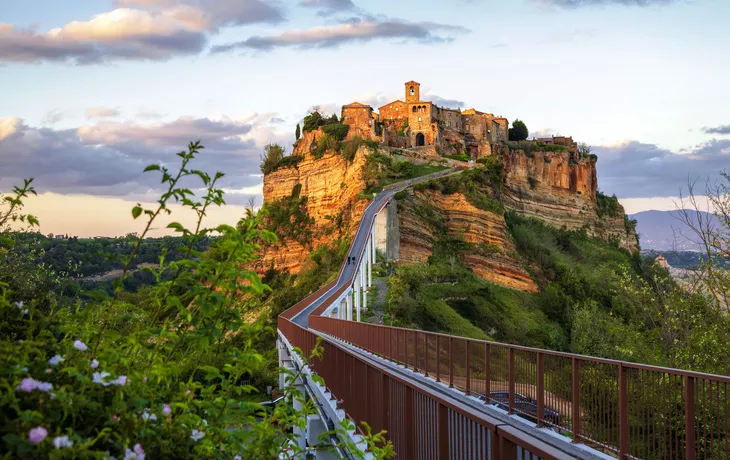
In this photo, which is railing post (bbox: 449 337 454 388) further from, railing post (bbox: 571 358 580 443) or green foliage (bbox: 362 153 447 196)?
green foliage (bbox: 362 153 447 196)

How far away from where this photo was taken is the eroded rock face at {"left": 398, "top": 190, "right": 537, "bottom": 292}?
2628 inches

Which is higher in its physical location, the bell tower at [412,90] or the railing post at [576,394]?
the bell tower at [412,90]

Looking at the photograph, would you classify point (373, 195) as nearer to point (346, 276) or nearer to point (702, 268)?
point (346, 276)

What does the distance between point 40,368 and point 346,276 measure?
49619 millimetres

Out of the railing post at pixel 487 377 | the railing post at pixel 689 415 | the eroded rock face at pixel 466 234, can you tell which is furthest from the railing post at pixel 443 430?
the eroded rock face at pixel 466 234

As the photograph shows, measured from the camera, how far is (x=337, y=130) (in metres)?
89.3

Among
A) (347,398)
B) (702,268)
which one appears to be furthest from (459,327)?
(347,398)

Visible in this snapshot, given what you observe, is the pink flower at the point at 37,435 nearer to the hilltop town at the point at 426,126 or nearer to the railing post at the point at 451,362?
the railing post at the point at 451,362

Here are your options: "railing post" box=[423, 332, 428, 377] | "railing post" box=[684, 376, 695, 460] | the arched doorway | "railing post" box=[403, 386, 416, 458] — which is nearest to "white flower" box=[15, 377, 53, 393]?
"railing post" box=[403, 386, 416, 458]

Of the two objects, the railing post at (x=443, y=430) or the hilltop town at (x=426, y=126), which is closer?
the railing post at (x=443, y=430)

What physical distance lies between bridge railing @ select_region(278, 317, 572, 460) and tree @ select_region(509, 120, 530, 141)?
11333 cm

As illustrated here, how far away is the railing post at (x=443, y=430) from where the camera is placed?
6.18 meters

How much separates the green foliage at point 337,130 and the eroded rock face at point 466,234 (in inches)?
794

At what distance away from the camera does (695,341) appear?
20625 millimetres
